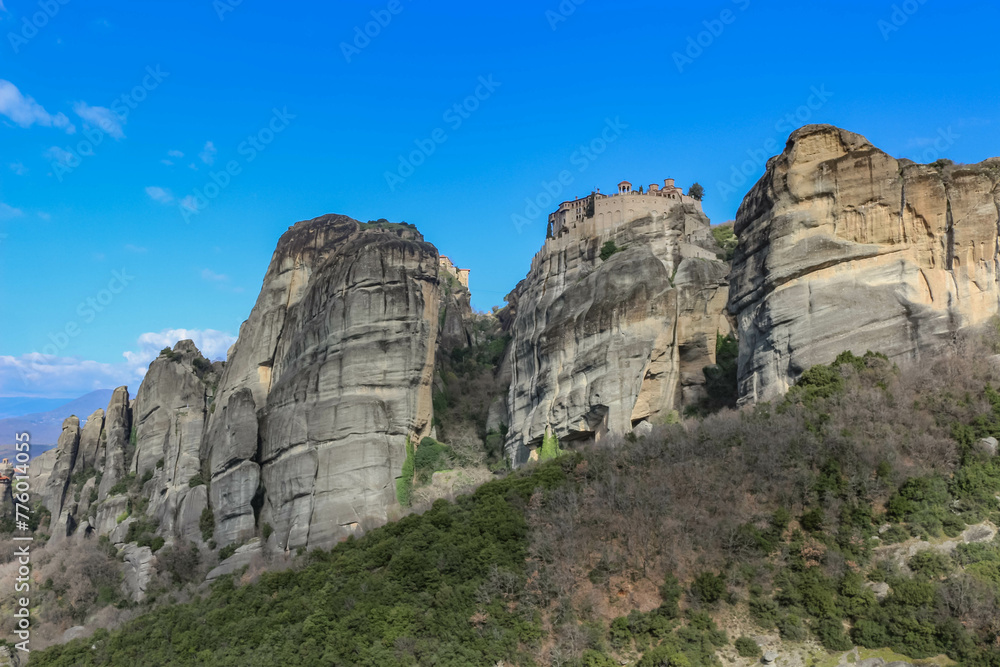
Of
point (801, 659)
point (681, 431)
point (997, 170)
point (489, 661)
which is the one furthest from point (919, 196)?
point (489, 661)

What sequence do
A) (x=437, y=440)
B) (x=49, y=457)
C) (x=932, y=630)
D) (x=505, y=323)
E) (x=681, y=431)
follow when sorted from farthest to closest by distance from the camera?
1. (x=49, y=457)
2. (x=505, y=323)
3. (x=437, y=440)
4. (x=681, y=431)
5. (x=932, y=630)

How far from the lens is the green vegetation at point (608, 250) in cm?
4675

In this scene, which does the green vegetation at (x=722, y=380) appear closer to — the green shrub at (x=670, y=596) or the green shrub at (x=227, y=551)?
the green shrub at (x=670, y=596)

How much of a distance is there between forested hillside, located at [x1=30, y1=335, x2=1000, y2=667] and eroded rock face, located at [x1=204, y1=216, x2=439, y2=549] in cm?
933

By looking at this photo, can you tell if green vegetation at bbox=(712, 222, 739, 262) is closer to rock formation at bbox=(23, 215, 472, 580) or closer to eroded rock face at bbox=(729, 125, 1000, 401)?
eroded rock face at bbox=(729, 125, 1000, 401)

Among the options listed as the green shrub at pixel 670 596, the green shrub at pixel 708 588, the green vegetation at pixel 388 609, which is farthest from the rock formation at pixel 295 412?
the green shrub at pixel 708 588

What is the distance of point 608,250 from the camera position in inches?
1847

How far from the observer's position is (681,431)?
101ft

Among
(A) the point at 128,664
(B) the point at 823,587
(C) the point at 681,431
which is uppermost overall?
(C) the point at 681,431

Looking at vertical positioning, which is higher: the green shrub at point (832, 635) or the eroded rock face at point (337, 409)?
the eroded rock face at point (337, 409)

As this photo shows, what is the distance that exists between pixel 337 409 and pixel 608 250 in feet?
52.8

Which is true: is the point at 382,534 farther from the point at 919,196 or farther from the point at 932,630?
the point at 919,196

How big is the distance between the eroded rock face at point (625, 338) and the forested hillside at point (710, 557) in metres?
7.37

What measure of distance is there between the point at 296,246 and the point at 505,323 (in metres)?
16.8
